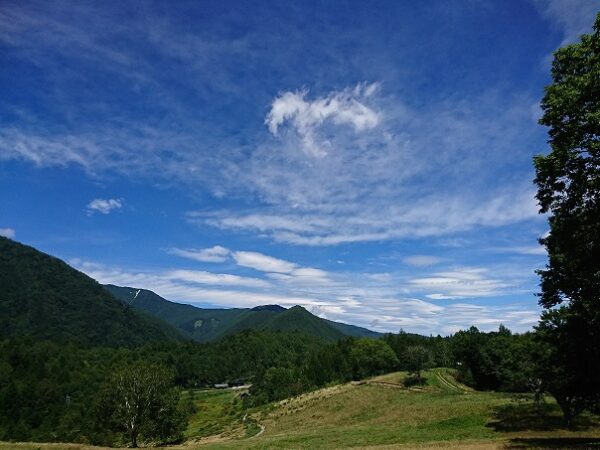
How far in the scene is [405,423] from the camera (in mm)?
59156

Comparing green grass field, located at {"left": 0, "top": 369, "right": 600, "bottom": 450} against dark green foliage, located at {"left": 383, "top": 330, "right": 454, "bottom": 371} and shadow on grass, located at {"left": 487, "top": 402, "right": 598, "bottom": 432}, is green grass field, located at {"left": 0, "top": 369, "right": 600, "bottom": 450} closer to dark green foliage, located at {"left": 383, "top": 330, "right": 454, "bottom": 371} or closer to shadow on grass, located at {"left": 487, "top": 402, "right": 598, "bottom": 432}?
shadow on grass, located at {"left": 487, "top": 402, "right": 598, "bottom": 432}

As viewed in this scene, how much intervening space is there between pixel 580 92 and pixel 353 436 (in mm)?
43396

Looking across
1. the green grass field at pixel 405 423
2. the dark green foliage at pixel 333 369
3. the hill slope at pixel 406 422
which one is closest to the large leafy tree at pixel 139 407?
the green grass field at pixel 405 423

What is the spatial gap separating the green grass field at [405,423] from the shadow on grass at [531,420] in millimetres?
84

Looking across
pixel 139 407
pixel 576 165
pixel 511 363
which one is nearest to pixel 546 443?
pixel 576 165

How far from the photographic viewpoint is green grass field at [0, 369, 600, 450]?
38.5 metres

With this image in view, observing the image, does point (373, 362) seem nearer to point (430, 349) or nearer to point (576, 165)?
point (430, 349)

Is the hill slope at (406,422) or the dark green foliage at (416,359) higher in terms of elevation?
the dark green foliage at (416,359)

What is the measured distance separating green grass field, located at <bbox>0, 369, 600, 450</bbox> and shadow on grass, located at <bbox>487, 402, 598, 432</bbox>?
8 cm

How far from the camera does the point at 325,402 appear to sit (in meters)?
99.8

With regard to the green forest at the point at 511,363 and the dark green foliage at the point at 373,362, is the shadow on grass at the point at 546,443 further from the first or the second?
the dark green foliage at the point at 373,362

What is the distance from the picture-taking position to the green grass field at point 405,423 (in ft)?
126

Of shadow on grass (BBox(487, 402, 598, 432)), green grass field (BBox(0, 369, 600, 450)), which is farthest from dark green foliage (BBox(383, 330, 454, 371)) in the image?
shadow on grass (BBox(487, 402, 598, 432))

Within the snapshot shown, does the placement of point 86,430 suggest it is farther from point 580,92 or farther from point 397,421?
point 580,92
